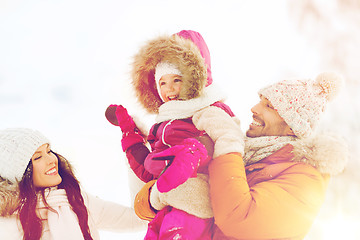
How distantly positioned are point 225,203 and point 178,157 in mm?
165

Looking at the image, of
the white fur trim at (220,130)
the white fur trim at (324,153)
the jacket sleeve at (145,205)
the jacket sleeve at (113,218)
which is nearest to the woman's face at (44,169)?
the jacket sleeve at (113,218)

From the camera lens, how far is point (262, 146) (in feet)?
2.88

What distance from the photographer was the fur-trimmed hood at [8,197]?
0.98 metres

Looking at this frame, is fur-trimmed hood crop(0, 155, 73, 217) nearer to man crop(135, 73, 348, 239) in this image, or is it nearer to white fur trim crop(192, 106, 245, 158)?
man crop(135, 73, 348, 239)

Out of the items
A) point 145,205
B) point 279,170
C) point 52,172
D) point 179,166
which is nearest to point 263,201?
point 279,170

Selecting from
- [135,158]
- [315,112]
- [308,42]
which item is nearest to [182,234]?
[135,158]

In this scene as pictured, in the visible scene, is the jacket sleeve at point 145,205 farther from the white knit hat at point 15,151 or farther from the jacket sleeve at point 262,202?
the white knit hat at point 15,151

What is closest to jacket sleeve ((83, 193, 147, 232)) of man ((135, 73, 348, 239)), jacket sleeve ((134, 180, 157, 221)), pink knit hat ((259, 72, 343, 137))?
jacket sleeve ((134, 180, 157, 221))

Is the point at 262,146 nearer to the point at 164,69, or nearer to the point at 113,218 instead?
the point at 164,69

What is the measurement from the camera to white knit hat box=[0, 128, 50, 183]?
101cm

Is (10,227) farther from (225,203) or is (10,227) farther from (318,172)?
(318,172)

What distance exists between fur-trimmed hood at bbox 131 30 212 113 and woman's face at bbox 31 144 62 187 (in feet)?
1.20

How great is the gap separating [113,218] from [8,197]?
1.37 feet

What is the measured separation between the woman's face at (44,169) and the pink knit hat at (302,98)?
73 centimetres
